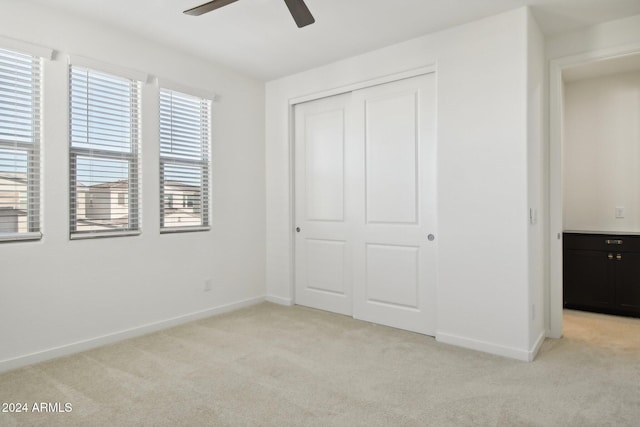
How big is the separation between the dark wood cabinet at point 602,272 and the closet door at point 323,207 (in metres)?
2.36

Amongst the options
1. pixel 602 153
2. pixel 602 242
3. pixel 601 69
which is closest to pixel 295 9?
pixel 601 69

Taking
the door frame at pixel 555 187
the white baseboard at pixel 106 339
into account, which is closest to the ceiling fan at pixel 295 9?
the door frame at pixel 555 187

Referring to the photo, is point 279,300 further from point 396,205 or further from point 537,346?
point 537,346

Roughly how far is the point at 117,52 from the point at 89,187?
112 cm

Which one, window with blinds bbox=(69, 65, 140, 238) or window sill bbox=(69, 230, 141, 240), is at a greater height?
window with blinds bbox=(69, 65, 140, 238)

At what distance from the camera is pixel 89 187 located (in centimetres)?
307

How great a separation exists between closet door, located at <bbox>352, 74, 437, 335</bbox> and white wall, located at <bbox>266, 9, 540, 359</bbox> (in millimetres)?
161

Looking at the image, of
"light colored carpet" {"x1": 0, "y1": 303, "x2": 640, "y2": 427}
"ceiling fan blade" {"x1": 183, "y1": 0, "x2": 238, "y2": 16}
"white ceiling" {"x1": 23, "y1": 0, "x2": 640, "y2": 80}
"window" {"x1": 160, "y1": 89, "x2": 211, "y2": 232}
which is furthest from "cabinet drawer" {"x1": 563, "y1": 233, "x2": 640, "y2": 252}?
"ceiling fan blade" {"x1": 183, "y1": 0, "x2": 238, "y2": 16}

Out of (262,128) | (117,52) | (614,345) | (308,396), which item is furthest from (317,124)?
(614,345)

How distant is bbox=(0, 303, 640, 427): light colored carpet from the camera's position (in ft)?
6.71

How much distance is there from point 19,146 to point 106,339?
5.15ft

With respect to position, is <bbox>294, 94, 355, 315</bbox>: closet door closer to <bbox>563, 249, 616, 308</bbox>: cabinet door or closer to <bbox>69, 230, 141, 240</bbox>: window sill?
<bbox>69, 230, 141, 240</bbox>: window sill

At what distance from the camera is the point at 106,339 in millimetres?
3125

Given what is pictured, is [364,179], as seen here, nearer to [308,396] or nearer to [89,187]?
[308,396]
